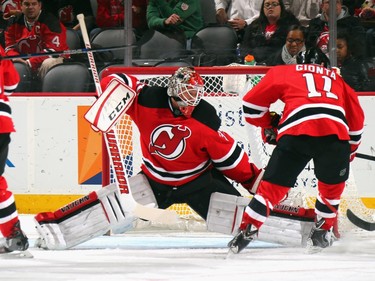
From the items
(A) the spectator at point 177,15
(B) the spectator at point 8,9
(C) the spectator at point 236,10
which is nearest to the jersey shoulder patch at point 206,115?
(A) the spectator at point 177,15

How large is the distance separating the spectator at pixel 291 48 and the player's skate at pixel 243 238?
1839mm

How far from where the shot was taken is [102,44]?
6.98 metres

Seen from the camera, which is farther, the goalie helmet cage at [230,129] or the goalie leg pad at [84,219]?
the goalie helmet cage at [230,129]

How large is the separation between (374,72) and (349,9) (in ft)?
1.93

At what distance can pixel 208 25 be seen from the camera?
22.9ft

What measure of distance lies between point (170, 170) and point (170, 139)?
0.16 m

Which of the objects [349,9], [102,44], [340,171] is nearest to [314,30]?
[349,9]

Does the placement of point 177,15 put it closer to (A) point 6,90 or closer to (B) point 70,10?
(B) point 70,10

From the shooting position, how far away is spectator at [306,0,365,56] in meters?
6.48

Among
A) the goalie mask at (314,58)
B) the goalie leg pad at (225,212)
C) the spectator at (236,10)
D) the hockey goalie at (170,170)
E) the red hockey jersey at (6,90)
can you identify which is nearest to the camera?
the red hockey jersey at (6,90)

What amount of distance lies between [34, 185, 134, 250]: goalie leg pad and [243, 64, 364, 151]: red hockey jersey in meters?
0.74

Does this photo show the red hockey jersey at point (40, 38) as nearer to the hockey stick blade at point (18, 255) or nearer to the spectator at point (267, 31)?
the spectator at point (267, 31)

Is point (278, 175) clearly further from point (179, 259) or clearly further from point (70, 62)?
point (70, 62)

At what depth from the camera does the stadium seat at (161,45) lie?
21.8 ft
